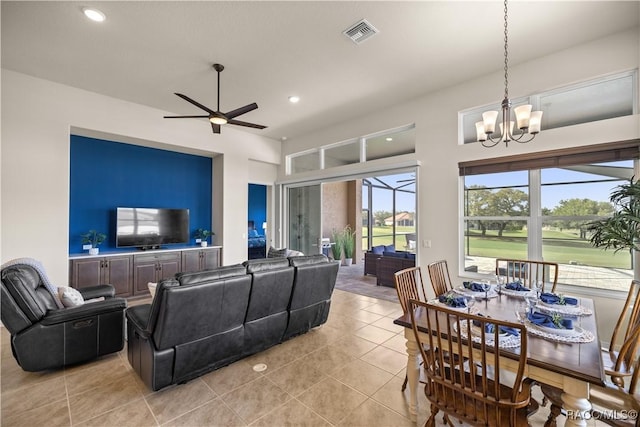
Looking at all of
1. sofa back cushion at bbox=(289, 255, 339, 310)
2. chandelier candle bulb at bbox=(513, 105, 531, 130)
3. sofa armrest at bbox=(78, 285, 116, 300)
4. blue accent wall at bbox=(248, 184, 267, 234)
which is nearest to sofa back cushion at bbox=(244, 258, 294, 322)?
sofa back cushion at bbox=(289, 255, 339, 310)

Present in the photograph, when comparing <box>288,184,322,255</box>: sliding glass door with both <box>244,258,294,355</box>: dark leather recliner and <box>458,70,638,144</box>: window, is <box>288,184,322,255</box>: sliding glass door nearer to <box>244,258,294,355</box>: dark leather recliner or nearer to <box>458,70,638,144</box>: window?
<box>244,258,294,355</box>: dark leather recliner

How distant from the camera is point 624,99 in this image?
333 centimetres

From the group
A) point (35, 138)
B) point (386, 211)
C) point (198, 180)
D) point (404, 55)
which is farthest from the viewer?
point (386, 211)

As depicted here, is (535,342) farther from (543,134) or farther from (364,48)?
(364,48)

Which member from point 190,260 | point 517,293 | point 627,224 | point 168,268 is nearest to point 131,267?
point 168,268

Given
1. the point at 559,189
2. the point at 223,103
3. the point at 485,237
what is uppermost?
the point at 223,103

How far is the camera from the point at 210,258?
621cm

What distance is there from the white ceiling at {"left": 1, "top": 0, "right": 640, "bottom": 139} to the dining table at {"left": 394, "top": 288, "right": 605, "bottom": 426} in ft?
9.66

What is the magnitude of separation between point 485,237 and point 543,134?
1606mm

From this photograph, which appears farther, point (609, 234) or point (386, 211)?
point (386, 211)

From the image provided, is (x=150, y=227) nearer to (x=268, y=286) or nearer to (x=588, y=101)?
(x=268, y=286)

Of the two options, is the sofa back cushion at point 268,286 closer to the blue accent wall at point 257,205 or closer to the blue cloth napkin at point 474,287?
the blue cloth napkin at point 474,287

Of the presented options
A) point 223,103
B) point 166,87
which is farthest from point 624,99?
point 166,87

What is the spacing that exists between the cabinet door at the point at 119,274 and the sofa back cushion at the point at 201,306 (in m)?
3.48
